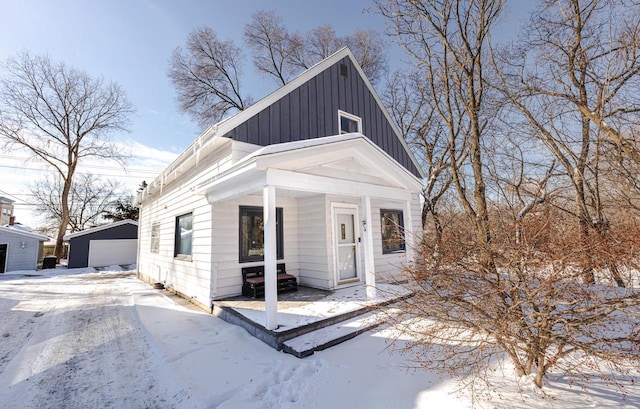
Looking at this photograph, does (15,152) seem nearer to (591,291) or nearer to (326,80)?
(326,80)

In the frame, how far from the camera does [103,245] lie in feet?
61.8

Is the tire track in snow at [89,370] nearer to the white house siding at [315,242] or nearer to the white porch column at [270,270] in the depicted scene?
the white porch column at [270,270]

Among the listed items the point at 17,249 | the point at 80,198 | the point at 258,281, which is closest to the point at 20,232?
the point at 17,249

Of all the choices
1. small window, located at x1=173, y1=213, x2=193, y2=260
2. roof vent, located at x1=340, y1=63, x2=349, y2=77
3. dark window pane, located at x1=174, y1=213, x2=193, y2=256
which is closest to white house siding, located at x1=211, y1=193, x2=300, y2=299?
small window, located at x1=173, y1=213, x2=193, y2=260

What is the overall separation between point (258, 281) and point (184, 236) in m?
2.92

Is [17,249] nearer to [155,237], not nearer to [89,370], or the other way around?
[155,237]

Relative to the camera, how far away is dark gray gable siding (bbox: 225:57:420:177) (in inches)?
233

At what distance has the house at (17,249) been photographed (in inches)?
634

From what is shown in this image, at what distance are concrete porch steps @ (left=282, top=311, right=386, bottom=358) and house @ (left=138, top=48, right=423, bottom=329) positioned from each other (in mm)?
449

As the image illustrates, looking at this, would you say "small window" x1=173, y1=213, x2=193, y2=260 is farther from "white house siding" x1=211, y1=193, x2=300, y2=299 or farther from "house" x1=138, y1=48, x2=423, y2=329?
"white house siding" x1=211, y1=193, x2=300, y2=299

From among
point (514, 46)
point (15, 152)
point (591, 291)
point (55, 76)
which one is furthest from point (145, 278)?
point (55, 76)

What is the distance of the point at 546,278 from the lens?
7.11 feet

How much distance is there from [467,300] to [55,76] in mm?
26794

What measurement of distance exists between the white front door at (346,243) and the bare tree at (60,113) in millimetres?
21000
